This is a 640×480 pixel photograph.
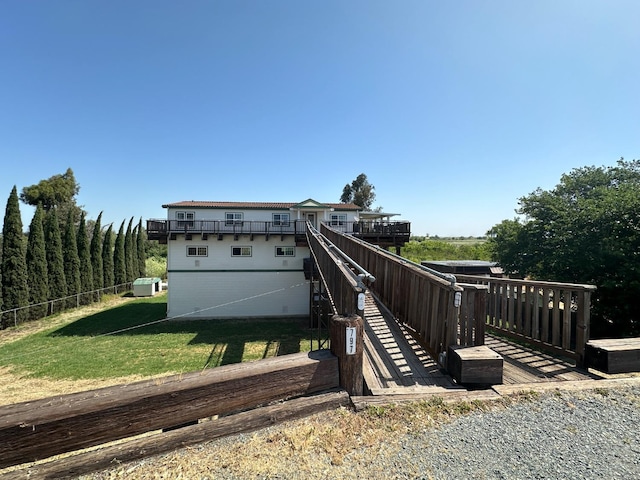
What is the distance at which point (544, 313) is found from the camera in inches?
151

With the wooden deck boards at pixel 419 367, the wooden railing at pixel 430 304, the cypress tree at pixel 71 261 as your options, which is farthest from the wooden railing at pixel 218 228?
the wooden deck boards at pixel 419 367

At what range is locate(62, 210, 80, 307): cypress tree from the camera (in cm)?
1817

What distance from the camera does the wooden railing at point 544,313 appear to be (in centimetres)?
339

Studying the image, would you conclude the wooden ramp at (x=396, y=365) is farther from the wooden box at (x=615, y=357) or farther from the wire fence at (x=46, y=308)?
the wire fence at (x=46, y=308)

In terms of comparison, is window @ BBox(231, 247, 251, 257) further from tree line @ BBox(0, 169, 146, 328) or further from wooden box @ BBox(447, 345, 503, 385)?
wooden box @ BBox(447, 345, 503, 385)

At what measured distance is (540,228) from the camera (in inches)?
420

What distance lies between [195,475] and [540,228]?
12979 millimetres

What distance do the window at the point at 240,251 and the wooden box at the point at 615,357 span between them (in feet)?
53.0

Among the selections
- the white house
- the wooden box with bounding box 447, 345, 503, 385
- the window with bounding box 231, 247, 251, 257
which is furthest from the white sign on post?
the window with bounding box 231, 247, 251, 257

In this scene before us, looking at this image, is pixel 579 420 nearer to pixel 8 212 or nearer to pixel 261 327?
pixel 261 327

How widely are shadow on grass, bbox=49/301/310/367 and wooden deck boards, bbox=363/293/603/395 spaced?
26.2 ft

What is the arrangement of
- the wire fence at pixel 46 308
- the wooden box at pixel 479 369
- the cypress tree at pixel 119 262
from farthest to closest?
1. the cypress tree at pixel 119 262
2. the wire fence at pixel 46 308
3. the wooden box at pixel 479 369

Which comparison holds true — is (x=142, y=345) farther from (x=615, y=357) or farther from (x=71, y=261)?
(x=615, y=357)

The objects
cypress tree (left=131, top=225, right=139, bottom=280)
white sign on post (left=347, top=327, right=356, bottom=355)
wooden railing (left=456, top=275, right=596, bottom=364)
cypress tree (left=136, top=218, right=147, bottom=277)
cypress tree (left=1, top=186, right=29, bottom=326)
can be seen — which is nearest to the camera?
white sign on post (left=347, top=327, right=356, bottom=355)
